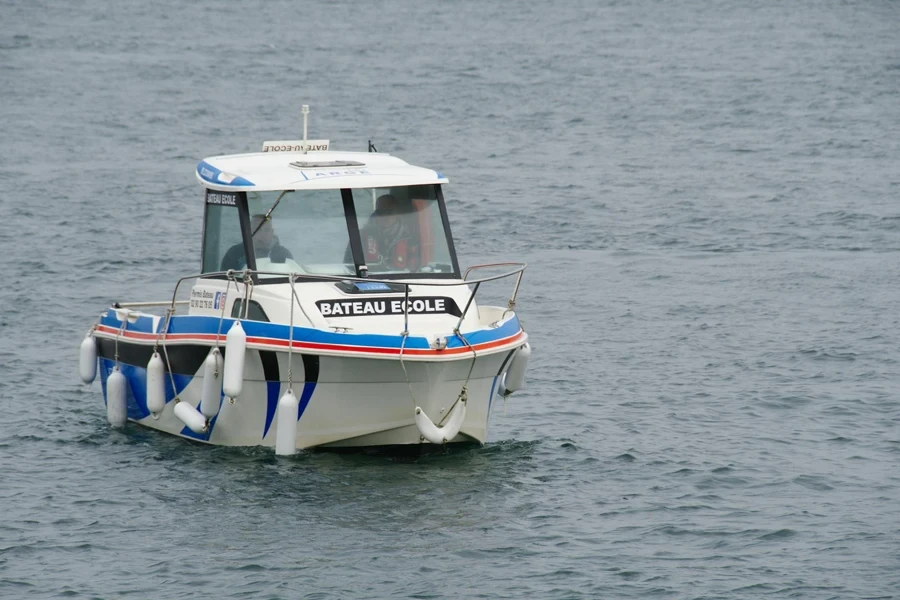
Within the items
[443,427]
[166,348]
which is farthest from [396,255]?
[166,348]

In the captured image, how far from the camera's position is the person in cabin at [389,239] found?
14.2m

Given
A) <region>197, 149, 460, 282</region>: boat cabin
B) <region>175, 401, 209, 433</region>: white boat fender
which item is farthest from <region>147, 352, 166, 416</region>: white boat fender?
<region>197, 149, 460, 282</region>: boat cabin

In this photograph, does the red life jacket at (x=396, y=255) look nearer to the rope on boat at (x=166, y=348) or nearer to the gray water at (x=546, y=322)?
the gray water at (x=546, y=322)

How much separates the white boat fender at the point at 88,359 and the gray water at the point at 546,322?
0.60 metres

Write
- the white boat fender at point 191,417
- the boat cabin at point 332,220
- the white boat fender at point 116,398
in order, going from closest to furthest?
the white boat fender at point 191,417
the boat cabin at point 332,220
the white boat fender at point 116,398

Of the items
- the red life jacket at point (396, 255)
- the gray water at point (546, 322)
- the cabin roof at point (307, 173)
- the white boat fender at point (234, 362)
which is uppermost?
the cabin roof at point (307, 173)

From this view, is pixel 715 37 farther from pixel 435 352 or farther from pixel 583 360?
pixel 435 352

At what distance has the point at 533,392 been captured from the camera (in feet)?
56.3

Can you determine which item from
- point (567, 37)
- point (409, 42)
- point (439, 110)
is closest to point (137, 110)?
point (439, 110)

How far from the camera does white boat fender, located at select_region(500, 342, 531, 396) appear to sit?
1423 cm

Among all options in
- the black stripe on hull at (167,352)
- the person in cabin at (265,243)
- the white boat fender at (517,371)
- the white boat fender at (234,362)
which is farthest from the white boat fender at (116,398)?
the white boat fender at (517,371)

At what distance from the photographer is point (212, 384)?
536 inches

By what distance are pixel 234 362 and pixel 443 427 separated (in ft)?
6.44

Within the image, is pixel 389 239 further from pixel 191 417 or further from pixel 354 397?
pixel 191 417
